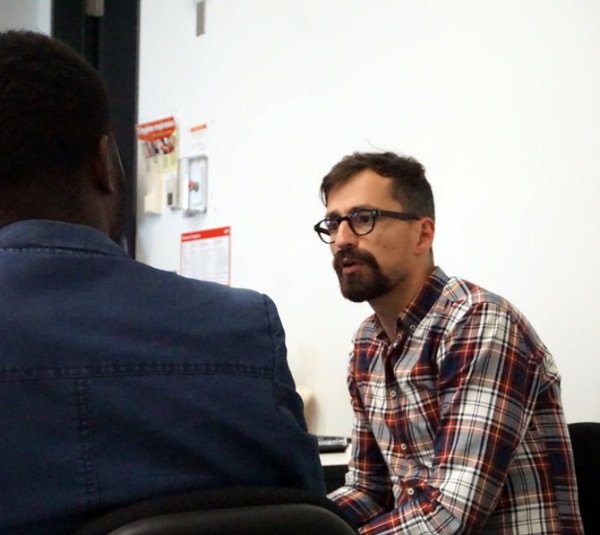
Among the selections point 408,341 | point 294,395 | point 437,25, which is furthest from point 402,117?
point 294,395

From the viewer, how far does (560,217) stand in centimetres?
191

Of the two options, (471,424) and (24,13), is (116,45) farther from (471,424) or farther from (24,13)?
(471,424)

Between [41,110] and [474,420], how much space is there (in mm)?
922

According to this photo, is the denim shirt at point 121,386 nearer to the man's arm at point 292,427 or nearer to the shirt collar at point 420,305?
the man's arm at point 292,427

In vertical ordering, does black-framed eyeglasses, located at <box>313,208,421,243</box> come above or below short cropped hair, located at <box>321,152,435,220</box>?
below

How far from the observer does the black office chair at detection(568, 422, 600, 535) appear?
1.48 metres

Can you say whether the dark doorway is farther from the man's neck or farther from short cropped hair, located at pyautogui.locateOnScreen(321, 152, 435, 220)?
the man's neck

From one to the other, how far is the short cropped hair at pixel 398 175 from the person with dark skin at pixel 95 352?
0.94 meters

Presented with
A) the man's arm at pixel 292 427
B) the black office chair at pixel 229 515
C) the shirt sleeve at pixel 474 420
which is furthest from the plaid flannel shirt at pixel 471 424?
the black office chair at pixel 229 515

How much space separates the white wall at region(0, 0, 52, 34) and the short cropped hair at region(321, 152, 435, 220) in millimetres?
2530

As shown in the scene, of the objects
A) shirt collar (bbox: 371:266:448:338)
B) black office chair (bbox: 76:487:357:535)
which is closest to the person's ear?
shirt collar (bbox: 371:266:448:338)

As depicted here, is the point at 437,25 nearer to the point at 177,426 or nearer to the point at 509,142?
the point at 509,142

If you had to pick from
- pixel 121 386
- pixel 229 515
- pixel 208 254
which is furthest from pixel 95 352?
pixel 208 254

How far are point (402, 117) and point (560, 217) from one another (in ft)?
1.92
